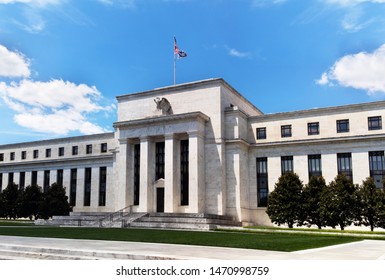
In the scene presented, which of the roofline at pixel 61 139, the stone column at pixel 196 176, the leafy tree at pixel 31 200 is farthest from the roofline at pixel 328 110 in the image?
the leafy tree at pixel 31 200

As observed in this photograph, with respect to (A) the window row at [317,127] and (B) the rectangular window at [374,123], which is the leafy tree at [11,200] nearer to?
(A) the window row at [317,127]

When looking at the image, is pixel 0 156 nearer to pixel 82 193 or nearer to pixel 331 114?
pixel 82 193

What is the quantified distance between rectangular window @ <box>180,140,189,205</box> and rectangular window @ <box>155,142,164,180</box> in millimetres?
2468

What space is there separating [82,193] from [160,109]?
21472mm

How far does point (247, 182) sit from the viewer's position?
48.2 m

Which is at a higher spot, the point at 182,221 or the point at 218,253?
the point at 218,253

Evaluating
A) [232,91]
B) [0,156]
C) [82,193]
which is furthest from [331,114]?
[0,156]

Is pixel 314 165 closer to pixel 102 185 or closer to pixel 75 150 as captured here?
pixel 102 185

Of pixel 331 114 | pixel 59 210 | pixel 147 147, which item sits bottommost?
pixel 59 210

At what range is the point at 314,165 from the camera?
45.6 m

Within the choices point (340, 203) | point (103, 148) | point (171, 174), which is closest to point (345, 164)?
point (340, 203)

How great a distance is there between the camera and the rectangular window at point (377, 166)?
1657 inches

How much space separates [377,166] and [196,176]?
1895cm

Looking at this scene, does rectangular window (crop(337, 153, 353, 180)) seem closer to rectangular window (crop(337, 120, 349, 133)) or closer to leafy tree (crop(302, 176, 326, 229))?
rectangular window (crop(337, 120, 349, 133))
